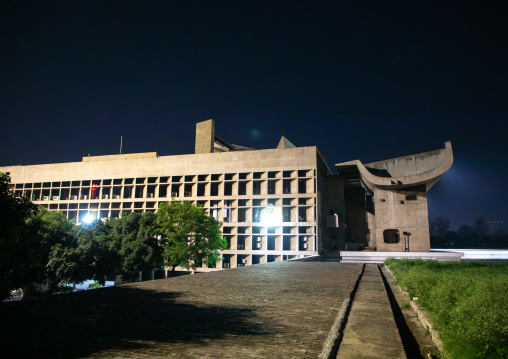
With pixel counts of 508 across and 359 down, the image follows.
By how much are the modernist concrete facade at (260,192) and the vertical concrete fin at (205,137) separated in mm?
159

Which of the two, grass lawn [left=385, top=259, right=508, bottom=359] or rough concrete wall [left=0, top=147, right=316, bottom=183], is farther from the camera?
rough concrete wall [left=0, top=147, right=316, bottom=183]

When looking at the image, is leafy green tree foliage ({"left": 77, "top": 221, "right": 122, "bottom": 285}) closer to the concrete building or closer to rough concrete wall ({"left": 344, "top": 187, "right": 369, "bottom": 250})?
the concrete building

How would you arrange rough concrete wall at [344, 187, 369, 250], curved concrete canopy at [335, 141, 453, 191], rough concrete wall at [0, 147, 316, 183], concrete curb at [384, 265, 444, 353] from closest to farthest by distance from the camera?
1. concrete curb at [384, 265, 444, 353]
2. curved concrete canopy at [335, 141, 453, 191]
3. rough concrete wall at [0, 147, 316, 183]
4. rough concrete wall at [344, 187, 369, 250]

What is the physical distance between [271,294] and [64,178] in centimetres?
5629

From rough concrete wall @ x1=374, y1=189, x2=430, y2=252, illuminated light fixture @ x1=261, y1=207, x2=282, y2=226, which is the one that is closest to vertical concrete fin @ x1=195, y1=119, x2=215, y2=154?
illuminated light fixture @ x1=261, y1=207, x2=282, y2=226

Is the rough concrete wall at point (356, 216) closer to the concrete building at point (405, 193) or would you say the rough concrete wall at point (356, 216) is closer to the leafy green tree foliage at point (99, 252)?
the concrete building at point (405, 193)

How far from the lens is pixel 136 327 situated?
202 inches

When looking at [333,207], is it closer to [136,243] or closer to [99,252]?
[136,243]

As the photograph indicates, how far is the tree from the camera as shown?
3300 cm

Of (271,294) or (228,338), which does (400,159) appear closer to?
(271,294)

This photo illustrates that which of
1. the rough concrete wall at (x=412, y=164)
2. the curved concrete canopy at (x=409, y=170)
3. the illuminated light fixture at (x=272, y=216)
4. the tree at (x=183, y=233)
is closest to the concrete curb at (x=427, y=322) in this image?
the curved concrete canopy at (x=409, y=170)

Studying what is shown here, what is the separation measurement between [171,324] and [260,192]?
134 ft

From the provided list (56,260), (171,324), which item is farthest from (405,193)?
(171,324)

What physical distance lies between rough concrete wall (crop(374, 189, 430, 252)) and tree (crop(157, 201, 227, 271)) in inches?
700
